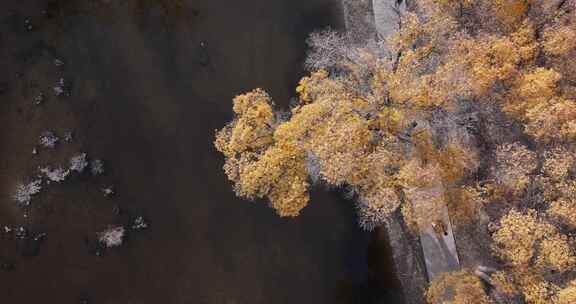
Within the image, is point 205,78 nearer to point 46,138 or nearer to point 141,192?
point 141,192

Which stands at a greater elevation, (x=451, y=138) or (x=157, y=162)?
(x=157, y=162)

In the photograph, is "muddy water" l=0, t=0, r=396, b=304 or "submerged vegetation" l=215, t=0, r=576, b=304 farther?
"muddy water" l=0, t=0, r=396, b=304

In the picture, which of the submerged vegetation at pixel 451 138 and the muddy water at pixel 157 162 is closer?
the submerged vegetation at pixel 451 138

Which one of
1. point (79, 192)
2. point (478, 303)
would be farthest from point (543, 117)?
point (79, 192)

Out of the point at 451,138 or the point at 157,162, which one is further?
the point at 157,162
